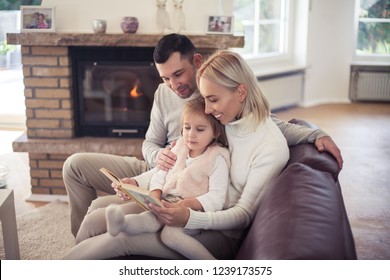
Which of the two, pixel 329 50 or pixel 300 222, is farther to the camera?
pixel 329 50

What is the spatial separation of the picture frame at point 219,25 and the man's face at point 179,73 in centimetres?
105

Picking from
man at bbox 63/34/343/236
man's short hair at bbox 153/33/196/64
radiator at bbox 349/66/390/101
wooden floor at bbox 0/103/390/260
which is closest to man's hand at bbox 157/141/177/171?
man at bbox 63/34/343/236

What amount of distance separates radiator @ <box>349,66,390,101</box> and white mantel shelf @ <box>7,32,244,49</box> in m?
3.48

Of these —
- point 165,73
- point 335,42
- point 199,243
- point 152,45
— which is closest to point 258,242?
point 199,243

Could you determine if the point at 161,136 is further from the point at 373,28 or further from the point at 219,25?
the point at 373,28

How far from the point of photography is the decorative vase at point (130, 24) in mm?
3023

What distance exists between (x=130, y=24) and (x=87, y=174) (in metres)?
1.20

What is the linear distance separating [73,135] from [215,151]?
5.37ft

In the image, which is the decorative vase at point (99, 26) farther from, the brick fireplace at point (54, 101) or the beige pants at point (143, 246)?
the beige pants at point (143, 246)

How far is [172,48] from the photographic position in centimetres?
195

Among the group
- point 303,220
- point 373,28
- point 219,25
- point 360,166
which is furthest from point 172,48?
point 373,28

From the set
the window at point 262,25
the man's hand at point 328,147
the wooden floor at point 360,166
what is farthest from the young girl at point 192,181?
the window at point 262,25

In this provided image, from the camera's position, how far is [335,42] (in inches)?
236
